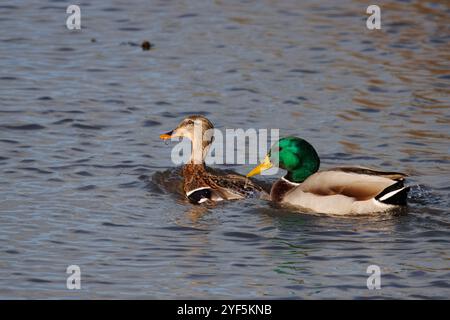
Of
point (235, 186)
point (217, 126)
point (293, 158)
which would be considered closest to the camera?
point (235, 186)

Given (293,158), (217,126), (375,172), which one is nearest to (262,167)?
(293,158)

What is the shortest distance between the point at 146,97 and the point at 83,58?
2033 mm

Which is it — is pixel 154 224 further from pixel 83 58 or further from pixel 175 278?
pixel 83 58

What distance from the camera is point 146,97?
53.6 feet

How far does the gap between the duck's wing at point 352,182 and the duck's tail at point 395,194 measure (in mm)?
31

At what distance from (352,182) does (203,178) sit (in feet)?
5.55

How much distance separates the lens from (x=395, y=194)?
12164 millimetres

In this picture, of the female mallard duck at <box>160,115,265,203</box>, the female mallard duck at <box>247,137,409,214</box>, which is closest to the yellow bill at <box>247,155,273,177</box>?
the female mallard duck at <box>160,115,265,203</box>

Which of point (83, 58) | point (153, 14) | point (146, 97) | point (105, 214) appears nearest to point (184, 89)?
point (146, 97)

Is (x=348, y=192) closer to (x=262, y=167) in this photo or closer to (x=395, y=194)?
(x=395, y=194)

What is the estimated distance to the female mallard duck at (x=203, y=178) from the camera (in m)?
12.7

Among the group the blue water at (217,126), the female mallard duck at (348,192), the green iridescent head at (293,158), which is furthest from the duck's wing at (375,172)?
the green iridescent head at (293,158)

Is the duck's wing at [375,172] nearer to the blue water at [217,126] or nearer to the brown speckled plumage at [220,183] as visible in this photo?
the blue water at [217,126]

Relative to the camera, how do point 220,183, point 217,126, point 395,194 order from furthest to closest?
point 217,126, point 220,183, point 395,194
